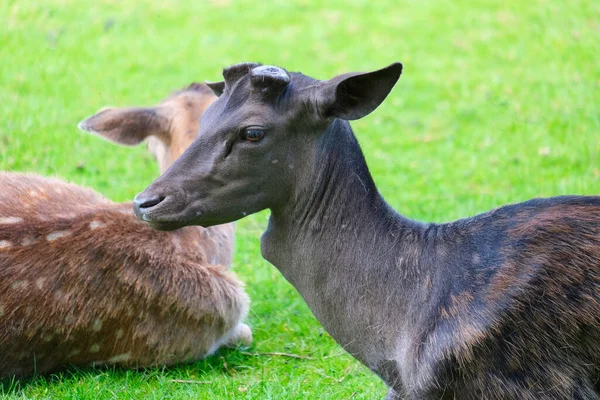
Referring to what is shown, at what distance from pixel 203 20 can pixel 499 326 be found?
453 inches

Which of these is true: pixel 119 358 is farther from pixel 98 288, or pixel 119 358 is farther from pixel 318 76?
pixel 318 76

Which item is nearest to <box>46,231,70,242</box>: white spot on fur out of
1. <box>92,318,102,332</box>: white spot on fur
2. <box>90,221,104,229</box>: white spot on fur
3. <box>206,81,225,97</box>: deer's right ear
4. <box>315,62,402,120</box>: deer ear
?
<box>90,221,104,229</box>: white spot on fur

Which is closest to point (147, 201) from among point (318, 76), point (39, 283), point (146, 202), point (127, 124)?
point (146, 202)

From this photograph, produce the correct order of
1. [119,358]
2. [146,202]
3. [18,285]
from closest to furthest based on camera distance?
[146,202], [18,285], [119,358]

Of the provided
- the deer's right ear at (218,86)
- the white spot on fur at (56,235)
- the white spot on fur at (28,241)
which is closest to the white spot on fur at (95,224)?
the white spot on fur at (56,235)

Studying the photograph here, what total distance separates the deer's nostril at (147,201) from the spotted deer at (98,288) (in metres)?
1.51

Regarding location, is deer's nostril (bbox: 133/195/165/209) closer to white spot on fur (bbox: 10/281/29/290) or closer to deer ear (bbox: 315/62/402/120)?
deer ear (bbox: 315/62/402/120)

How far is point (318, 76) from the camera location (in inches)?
492

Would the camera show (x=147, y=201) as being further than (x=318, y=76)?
No

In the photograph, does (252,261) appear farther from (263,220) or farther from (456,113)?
(456,113)

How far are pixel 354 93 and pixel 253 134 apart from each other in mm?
500

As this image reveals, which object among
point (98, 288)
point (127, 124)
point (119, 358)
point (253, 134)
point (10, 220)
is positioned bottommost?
point (119, 358)

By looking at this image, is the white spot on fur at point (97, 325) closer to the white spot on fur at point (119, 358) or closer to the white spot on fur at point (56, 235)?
the white spot on fur at point (119, 358)

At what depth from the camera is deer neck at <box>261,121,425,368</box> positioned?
4.67m
